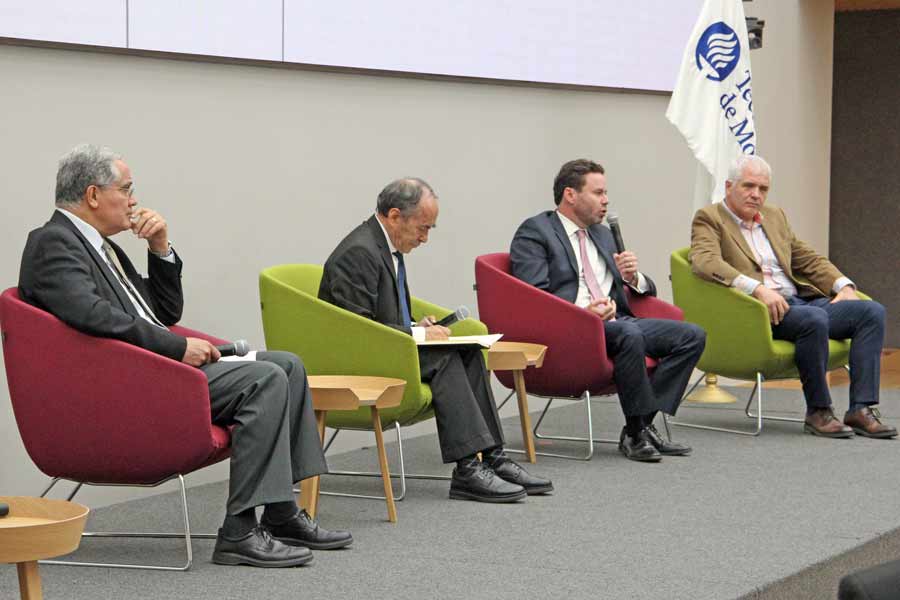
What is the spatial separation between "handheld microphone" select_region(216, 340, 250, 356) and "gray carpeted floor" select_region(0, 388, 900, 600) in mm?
563

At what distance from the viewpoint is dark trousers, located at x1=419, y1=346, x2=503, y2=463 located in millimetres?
4613

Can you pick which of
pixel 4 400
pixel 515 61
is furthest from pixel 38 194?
pixel 515 61

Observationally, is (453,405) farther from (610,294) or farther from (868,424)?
(868,424)

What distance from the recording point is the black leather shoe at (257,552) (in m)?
3.70

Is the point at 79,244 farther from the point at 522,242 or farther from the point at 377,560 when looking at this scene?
the point at 522,242

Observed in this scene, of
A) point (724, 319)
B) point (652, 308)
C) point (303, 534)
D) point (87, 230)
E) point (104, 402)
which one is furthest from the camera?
point (724, 319)

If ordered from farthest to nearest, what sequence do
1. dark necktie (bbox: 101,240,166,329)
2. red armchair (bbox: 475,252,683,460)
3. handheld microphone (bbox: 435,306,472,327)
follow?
red armchair (bbox: 475,252,683,460) → handheld microphone (bbox: 435,306,472,327) → dark necktie (bbox: 101,240,166,329)

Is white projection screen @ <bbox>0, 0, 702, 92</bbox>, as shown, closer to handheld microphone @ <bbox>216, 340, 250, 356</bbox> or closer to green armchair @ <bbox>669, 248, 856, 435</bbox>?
handheld microphone @ <bbox>216, 340, 250, 356</bbox>

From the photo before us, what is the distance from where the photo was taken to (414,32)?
19.9 ft

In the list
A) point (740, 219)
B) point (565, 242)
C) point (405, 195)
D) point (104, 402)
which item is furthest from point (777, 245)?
point (104, 402)

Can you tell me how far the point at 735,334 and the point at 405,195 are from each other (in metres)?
2.12

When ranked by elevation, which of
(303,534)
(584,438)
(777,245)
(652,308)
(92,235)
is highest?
(92,235)

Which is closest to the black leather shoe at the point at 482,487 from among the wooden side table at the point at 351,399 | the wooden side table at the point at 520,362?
the wooden side table at the point at 351,399

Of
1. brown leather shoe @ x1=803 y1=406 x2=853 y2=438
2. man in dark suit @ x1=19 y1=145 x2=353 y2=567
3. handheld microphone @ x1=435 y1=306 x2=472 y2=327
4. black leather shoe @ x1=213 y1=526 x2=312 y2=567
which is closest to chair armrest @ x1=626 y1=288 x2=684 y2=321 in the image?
brown leather shoe @ x1=803 y1=406 x2=853 y2=438
